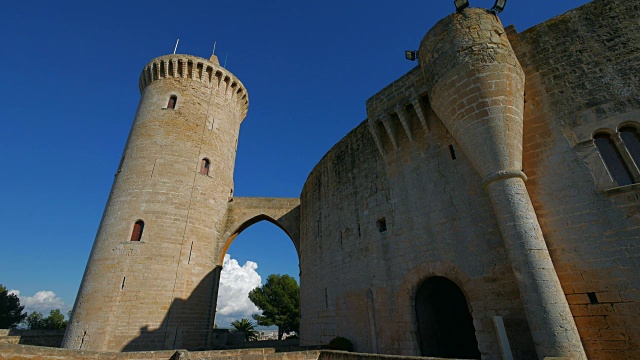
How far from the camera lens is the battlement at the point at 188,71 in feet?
54.9

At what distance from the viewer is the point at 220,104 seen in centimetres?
1777

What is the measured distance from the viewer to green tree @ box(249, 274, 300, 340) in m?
30.0

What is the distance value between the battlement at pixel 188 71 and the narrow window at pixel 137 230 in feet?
27.6

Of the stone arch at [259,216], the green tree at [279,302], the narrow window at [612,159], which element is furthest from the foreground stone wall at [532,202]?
the green tree at [279,302]

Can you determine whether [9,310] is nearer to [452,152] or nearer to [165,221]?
[165,221]

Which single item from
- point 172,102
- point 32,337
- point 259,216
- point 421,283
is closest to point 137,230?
point 259,216

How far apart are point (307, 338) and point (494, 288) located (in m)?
8.55

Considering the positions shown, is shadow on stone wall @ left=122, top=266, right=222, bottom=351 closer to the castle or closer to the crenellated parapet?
the castle

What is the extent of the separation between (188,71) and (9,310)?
31.0 meters

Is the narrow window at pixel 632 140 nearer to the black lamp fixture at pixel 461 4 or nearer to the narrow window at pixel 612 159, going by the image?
the narrow window at pixel 612 159

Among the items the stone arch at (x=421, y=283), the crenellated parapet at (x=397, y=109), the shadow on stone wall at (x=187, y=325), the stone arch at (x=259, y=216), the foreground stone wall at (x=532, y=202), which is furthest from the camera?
the stone arch at (x=259, y=216)

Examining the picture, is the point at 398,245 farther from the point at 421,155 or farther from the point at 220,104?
the point at 220,104

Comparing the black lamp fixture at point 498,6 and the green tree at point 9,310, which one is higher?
the black lamp fixture at point 498,6

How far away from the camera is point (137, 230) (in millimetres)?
13102
